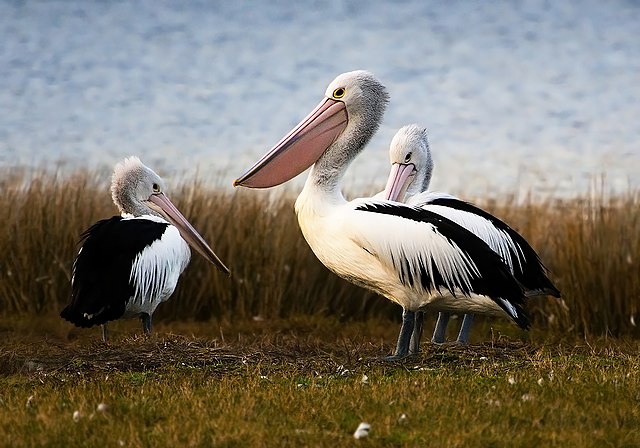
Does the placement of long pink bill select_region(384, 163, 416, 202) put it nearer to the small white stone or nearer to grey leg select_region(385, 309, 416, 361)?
grey leg select_region(385, 309, 416, 361)

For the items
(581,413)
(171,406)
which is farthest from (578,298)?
(171,406)

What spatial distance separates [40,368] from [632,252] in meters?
7.82

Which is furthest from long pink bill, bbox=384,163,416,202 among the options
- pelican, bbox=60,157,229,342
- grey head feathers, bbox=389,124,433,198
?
pelican, bbox=60,157,229,342

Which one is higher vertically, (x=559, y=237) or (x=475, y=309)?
(x=559, y=237)

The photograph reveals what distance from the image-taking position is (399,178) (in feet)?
34.0

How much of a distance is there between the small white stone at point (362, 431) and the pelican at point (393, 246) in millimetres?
2590

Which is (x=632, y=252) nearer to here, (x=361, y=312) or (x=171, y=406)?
(x=361, y=312)

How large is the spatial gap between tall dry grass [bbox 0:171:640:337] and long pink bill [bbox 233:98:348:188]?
15.4 ft

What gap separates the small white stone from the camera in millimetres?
4871

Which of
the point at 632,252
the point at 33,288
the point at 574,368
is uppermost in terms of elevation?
the point at 632,252

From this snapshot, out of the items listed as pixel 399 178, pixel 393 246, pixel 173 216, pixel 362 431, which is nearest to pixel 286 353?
pixel 393 246

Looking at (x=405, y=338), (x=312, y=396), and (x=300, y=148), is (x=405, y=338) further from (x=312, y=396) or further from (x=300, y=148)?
(x=312, y=396)

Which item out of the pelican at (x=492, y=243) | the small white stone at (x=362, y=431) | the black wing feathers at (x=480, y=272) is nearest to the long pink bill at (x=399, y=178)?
the pelican at (x=492, y=243)

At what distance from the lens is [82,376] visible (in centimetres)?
706
